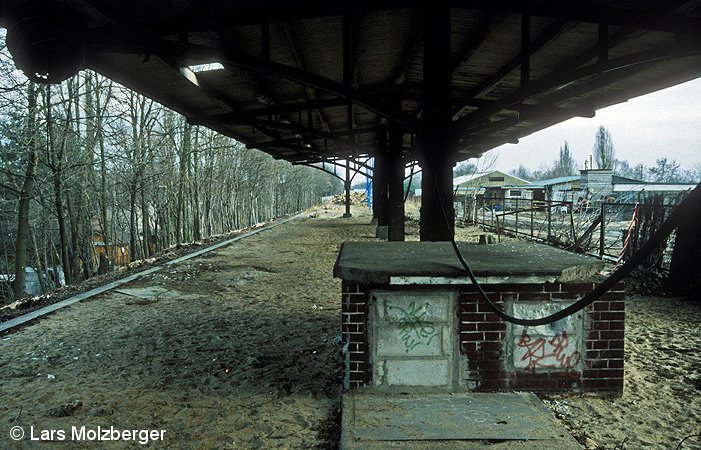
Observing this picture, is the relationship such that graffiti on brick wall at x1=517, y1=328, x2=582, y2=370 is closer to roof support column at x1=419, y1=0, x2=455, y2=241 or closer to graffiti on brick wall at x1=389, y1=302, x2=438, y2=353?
graffiti on brick wall at x1=389, y1=302, x2=438, y2=353

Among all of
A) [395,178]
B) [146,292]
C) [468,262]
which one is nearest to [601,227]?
[395,178]

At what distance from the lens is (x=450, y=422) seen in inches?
126

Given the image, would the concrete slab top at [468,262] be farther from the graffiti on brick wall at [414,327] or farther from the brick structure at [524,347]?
the graffiti on brick wall at [414,327]

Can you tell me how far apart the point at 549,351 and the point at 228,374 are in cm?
309

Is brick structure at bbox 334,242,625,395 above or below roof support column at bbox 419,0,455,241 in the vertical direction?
below

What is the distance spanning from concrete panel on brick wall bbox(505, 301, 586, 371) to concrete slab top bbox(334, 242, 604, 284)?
1.48 feet

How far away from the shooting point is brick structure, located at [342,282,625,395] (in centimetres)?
372

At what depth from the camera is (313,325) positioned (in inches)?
237

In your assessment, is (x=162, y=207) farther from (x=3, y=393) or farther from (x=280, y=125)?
(x=3, y=393)

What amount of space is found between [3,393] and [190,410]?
73.5 inches

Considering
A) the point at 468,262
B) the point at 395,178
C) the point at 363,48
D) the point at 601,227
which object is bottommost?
the point at 468,262

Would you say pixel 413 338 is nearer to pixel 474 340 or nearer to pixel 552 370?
pixel 474 340

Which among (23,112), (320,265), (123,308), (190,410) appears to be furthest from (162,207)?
(190,410)

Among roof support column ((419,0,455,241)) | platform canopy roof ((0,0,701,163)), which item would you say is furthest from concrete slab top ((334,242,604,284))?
platform canopy roof ((0,0,701,163))
